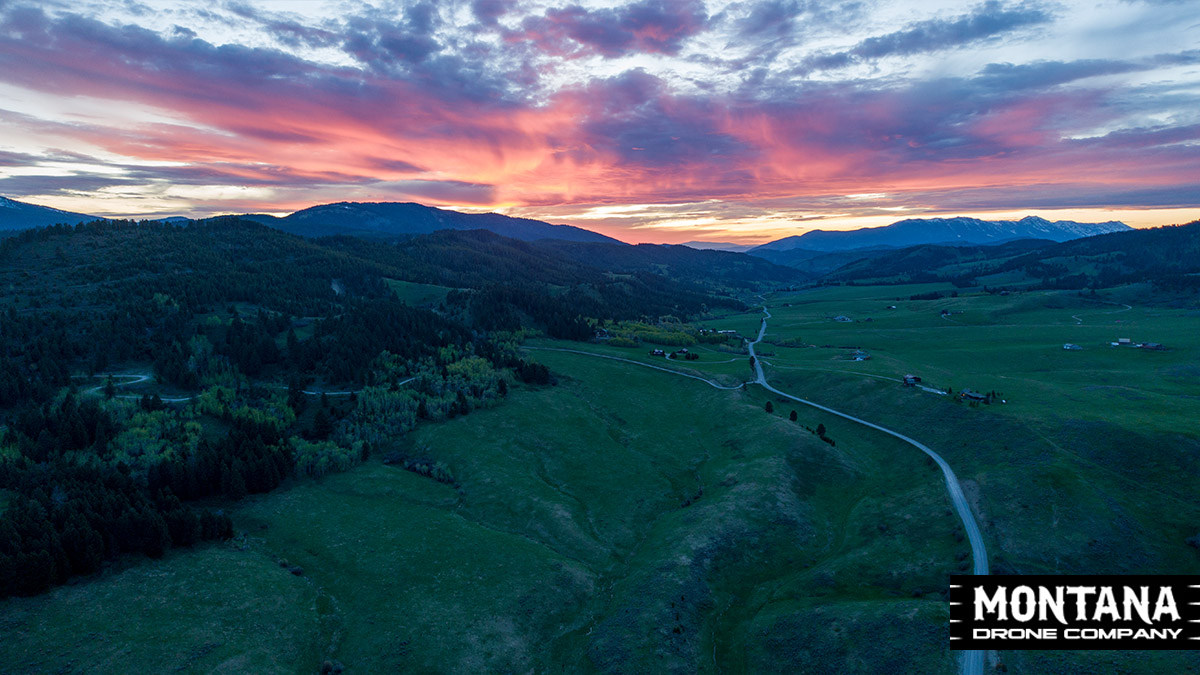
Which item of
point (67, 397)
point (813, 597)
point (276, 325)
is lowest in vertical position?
point (813, 597)

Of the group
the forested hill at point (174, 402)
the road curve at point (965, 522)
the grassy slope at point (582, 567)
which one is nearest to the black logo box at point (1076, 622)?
the road curve at point (965, 522)

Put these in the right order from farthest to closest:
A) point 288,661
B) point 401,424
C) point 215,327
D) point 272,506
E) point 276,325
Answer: point 276,325 → point 215,327 → point 401,424 → point 272,506 → point 288,661

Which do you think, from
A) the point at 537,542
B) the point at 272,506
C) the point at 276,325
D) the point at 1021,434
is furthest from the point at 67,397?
the point at 1021,434

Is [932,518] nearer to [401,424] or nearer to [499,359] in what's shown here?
[401,424]

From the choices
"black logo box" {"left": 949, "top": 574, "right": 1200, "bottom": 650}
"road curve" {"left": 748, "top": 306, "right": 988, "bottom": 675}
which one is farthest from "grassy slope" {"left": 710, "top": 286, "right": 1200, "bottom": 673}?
"road curve" {"left": 748, "top": 306, "right": 988, "bottom": 675}

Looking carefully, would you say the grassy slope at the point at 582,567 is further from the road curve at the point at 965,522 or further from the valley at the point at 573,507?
the road curve at the point at 965,522

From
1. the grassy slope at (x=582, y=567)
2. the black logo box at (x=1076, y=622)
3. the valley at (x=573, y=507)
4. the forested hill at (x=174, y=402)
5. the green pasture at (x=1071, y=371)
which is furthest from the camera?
the green pasture at (x=1071, y=371)
